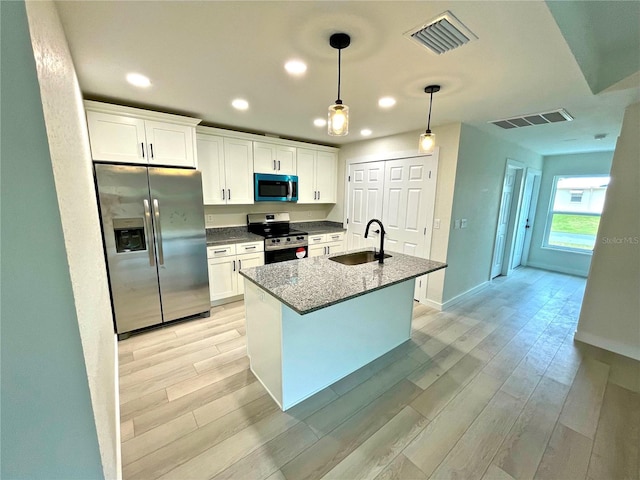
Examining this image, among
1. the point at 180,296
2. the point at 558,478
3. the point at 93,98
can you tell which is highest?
the point at 93,98

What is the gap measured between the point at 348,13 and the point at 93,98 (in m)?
2.55

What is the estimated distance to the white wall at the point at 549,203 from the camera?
479 cm

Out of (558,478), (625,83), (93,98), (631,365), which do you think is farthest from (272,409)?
(625,83)

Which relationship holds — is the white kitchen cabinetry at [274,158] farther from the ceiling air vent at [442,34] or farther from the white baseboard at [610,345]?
the white baseboard at [610,345]

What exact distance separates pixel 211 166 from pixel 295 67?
2043 millimetres

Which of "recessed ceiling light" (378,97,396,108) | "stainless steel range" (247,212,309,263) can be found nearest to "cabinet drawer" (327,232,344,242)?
"stainless steel range" (247,212,309,263)

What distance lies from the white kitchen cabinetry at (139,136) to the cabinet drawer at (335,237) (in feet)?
7.71

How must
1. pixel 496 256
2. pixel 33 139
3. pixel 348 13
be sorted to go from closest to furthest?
1. pixel 33 139
2. pixel 348 13
3. pixel 496 256

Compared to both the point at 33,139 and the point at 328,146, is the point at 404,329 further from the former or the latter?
the point at 328,146

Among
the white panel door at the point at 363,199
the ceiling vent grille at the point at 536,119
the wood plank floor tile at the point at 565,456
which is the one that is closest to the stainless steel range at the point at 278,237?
the white panel door at the point at 363,199

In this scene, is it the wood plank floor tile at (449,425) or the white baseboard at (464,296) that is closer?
the wood plank floor tile at (449,425)

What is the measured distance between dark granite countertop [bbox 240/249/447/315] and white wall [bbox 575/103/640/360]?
1.92 meters

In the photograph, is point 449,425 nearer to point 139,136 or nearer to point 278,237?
point 278,237

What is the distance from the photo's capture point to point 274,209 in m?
4.40
